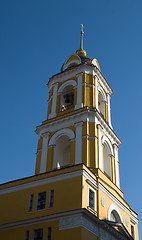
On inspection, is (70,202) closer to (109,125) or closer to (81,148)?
(81,148)

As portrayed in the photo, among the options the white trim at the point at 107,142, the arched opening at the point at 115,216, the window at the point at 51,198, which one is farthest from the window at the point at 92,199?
the white trim at the point at 107,142

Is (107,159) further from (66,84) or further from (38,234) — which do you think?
(38,234)

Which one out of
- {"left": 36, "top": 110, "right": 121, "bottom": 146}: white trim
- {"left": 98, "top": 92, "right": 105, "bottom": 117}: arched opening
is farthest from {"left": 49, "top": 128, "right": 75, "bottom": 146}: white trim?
{"left": 98, "top": 92, "right": 105, "bottom": 117}: arched opening

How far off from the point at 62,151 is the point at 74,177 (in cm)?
816

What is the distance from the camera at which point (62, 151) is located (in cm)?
3319

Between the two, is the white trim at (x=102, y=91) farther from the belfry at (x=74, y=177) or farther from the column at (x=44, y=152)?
the column at (x=44, y=152)

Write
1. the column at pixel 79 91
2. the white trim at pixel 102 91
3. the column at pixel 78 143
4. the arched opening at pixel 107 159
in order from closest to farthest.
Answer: the column at pixel 78 143
the arched opening at pixel 107 159
the column at pixel 79 91
the white trim at pixel 102 91

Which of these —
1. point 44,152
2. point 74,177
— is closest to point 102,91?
point 44,152

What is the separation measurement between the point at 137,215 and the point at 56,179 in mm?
11043

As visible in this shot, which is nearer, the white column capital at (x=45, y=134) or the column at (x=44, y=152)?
the column at (x=44, y=152)

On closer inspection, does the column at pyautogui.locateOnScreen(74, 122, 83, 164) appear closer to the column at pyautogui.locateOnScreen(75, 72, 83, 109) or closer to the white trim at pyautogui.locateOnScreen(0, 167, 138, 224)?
the column at pyautogui.locateOnScreen(75, 72, 83, 109)

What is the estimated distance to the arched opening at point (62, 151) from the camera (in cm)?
3177

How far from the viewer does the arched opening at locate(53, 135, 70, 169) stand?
104 feet

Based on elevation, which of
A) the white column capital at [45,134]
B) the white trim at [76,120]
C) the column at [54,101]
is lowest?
the white column capital at [45,134]
